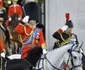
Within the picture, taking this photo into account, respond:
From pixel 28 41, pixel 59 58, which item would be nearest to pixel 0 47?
pixel 28 41

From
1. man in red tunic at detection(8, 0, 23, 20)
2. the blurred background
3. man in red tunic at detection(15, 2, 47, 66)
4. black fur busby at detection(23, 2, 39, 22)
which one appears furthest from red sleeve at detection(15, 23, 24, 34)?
the blurred background

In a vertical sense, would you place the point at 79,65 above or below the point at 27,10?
below

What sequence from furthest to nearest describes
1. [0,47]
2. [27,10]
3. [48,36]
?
[48,36], [27,10], [0,47]

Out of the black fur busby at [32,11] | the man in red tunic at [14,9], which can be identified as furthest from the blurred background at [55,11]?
the black fur busby at [32,11]

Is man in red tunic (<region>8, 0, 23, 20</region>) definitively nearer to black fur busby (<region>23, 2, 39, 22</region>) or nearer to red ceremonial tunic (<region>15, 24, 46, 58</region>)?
black fur busby (<region>23, 2, 39, 22</region>)

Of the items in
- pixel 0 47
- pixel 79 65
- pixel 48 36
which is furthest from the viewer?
pixel 48 36

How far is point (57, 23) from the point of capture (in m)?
12.7

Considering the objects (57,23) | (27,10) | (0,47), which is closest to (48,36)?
(57,23)

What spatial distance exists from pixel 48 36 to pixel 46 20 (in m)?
0.48

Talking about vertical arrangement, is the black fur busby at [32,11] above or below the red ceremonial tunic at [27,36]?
above

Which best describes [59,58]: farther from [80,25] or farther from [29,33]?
[80,25]

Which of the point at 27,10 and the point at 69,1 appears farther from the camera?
the point at 69,1

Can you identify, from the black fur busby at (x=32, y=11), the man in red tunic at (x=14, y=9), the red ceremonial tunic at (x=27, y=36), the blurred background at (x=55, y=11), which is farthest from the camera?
the blurred background at (x=55, y=11)

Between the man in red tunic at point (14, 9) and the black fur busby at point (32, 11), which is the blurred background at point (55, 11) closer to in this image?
the man in red tunic at point (14, 9)
